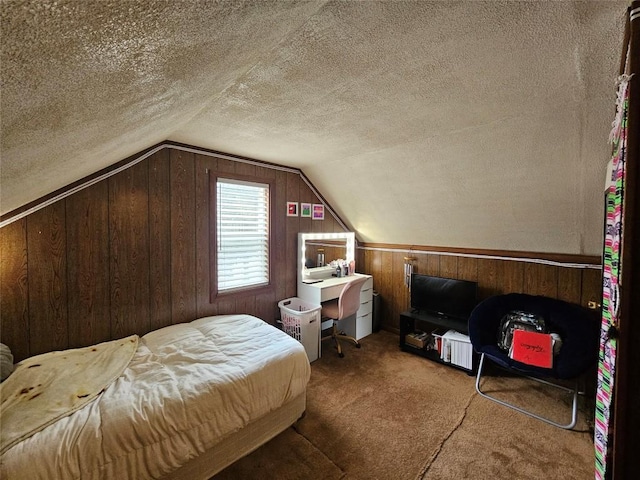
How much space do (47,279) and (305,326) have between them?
83.1 inches

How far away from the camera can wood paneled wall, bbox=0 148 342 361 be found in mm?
1881

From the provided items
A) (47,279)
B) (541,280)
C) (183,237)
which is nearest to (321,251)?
(183,237)

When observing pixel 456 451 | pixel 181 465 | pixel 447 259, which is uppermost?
pixel 447 259

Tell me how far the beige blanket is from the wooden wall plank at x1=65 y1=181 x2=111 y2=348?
190 mm

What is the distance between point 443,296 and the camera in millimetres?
3080

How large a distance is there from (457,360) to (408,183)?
1.88m

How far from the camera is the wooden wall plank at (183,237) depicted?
2492 millimetres

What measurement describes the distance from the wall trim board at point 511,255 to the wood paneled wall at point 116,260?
6.89 feet

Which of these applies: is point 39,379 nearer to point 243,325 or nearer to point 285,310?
point 243,325

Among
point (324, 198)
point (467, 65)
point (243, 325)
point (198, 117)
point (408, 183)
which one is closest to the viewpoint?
point (467, 65)

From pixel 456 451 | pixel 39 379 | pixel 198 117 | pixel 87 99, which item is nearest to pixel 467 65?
pixel 87 99

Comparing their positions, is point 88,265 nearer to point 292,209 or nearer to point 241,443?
point 241,443

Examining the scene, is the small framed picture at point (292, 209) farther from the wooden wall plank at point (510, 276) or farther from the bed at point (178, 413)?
the wooden wall plank at point (510, 276)

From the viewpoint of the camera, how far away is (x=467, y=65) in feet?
4.19
